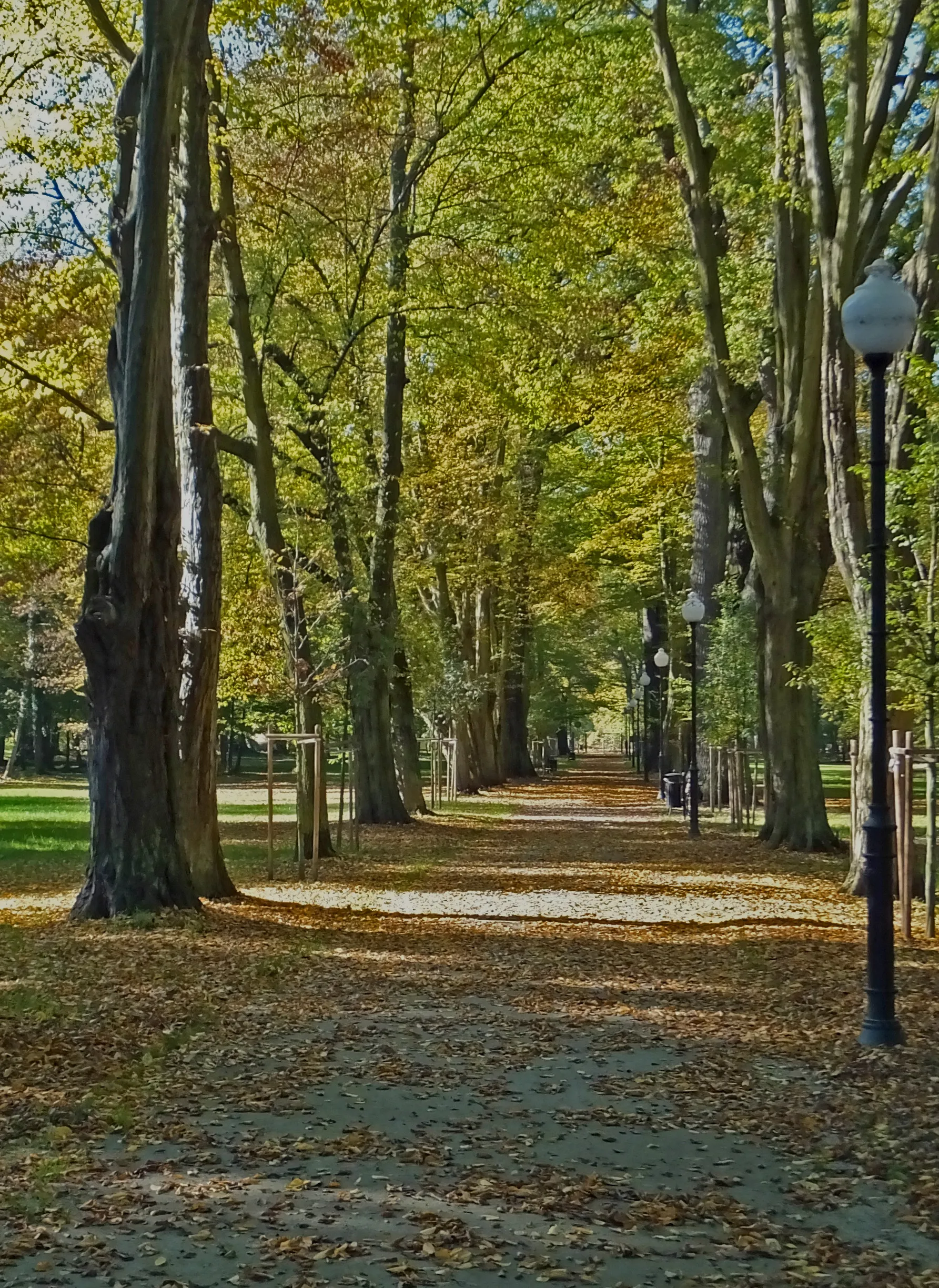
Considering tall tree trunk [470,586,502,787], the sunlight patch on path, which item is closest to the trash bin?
tall tree trunk [470,586,502,787]

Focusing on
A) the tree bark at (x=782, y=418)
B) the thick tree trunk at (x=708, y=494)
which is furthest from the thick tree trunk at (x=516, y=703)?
the tree bark at (x=782, y=418)

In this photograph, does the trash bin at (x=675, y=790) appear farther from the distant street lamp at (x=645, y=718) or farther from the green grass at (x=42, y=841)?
the distant street lamp at (x=645, y=718)

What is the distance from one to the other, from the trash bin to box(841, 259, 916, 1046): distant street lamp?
80.6 ft

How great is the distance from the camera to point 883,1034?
861cm

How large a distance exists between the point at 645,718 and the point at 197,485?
39.4 metres

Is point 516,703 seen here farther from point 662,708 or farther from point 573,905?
point 573,905

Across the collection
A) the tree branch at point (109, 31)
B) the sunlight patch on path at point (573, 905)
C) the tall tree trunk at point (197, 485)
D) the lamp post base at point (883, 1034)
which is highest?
the tree branch at point (109, 31)

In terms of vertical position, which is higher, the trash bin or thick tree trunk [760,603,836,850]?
thick tree trunk [760,603,836,850]

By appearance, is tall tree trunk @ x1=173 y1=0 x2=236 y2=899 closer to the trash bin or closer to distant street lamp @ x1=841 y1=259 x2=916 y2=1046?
distant street lamp @ x1=841 y1=259 x2=916 y2=1046

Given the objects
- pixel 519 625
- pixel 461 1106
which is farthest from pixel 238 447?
pixel 519 625

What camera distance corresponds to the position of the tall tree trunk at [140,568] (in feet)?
42.4

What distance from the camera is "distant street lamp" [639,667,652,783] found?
52.7m

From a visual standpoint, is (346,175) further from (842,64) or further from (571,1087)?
(571,1087)

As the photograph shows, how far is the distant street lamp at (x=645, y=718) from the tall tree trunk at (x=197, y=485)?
35.0 m
